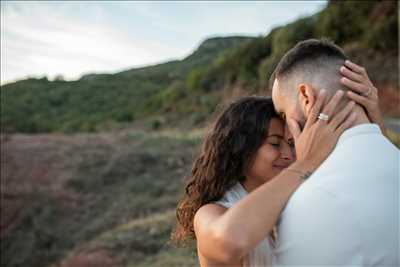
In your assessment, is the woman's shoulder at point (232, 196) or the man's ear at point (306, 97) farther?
the woman's shoulder at point (232, 196)

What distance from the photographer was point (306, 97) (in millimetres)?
1484

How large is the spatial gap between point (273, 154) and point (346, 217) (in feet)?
2.14

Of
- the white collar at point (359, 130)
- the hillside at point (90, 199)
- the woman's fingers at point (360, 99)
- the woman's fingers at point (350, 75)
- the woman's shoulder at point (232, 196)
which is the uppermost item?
the woman's fingers at point (350, 75)

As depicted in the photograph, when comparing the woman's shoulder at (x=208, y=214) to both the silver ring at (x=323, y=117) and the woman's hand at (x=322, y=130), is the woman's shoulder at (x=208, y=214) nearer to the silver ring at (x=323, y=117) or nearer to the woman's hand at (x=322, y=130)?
the woman's hand at (x=322, y=130)

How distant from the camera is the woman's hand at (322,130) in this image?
1.43 metres

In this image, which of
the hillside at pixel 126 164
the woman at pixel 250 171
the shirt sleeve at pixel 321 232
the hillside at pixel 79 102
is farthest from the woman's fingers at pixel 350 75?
the hillside at pixel 79 102

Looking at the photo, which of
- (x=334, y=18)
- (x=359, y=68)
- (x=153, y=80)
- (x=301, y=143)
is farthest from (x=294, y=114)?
(x=153, y=80)

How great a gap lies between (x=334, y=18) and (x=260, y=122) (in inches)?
990

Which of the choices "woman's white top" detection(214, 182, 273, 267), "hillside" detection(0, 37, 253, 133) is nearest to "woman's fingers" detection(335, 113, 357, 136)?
"woman's white top" detection(214, 182, 273, 267)

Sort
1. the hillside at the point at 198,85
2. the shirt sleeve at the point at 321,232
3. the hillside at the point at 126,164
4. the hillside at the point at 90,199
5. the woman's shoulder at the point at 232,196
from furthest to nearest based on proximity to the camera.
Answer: the hillside at the point at 198,85 < the hillside at the point at 126,164 < the hillside at the point at 90,199 < the woman's shoulder at the point at 232,196 < the shirt sleeve at the point at 321,232

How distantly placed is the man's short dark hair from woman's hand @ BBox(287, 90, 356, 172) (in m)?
0.05

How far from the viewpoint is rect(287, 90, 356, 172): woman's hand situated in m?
1.43

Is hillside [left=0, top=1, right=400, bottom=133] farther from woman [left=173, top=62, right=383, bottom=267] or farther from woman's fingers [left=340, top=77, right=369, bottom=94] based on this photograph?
woman's fingers [left=340, top=77, right=369, bottom=94]

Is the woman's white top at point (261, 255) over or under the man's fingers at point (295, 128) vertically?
under
